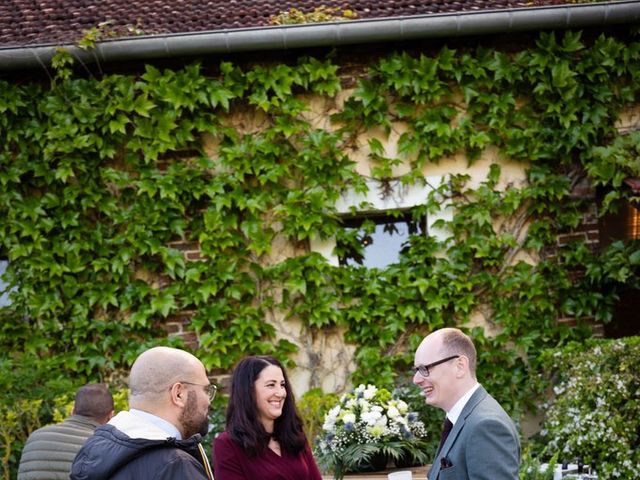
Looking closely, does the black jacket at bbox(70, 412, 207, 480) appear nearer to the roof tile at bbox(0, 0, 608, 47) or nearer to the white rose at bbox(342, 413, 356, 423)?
the white rose at bbox(342, 413, 356, 423)

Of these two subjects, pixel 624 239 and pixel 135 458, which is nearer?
pixel 135 458

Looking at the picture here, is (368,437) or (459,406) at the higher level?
(459,406)

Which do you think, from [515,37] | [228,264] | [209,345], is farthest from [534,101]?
[209,345]

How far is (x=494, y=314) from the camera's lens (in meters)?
8.45

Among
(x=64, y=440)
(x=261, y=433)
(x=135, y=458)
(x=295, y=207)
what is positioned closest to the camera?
(x=135, y=458)

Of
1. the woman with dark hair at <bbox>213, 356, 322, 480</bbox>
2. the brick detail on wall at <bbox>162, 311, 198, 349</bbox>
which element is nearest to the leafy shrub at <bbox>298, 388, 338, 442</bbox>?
the brick detail on wall at <bbox>162, 311, 198, 349</bbox>

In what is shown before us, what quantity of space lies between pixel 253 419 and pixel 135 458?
72.8 inches

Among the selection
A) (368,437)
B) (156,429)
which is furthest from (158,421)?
(368,437)

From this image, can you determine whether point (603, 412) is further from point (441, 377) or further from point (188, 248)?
point (188, 248)

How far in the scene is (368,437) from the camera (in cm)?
553

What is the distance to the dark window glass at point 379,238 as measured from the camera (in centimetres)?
856

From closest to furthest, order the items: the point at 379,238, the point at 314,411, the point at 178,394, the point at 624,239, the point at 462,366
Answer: the point at 178,394 → the point at 462,366 → the point at 314,411 → the point at 379,238 → the point at 624,239

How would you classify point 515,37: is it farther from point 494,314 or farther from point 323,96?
point 494,314

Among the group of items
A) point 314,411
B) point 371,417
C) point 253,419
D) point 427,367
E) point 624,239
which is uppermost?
point 427,367
